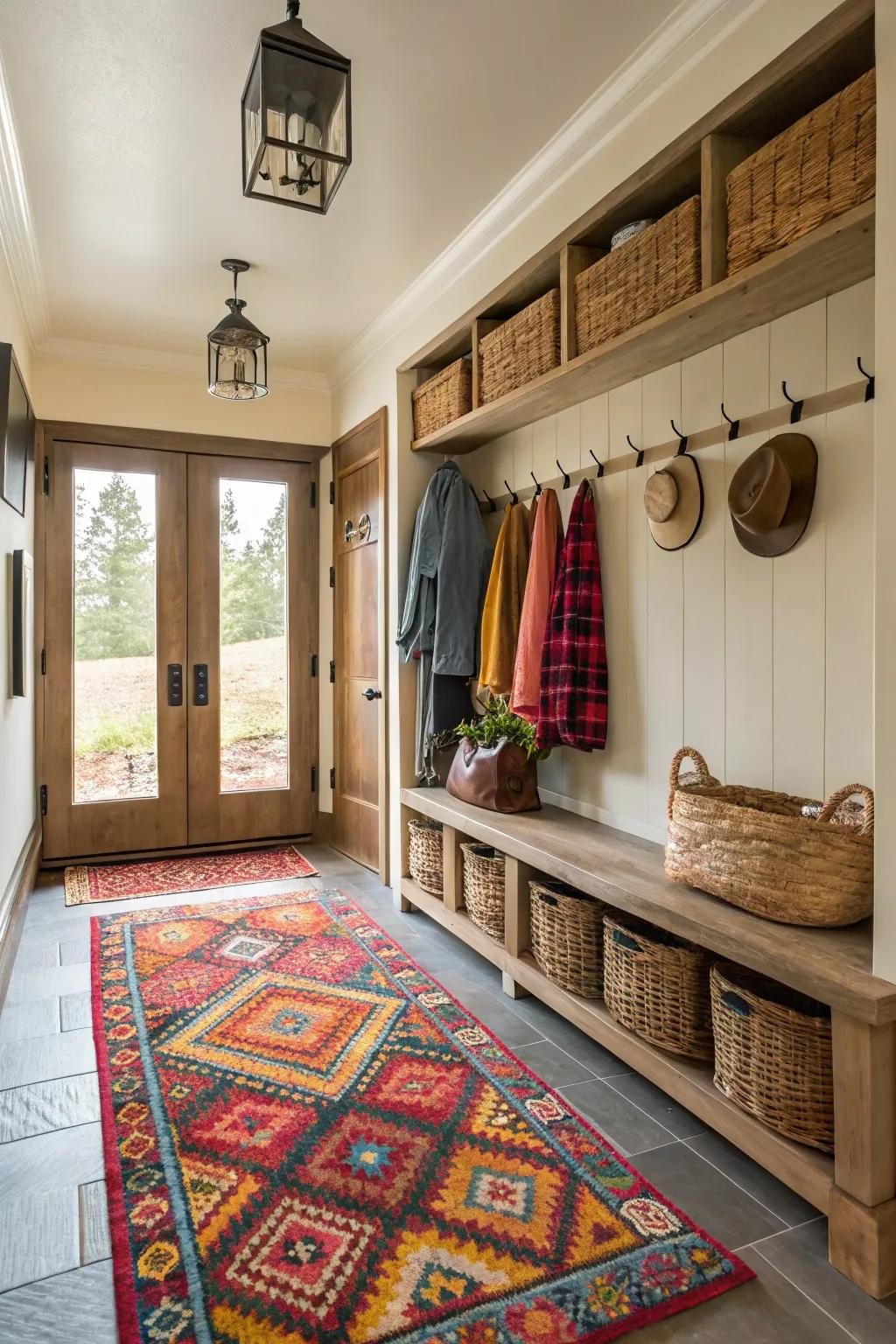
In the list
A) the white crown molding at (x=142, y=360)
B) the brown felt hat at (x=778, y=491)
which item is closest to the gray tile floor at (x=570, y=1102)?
the brown felt hat at (x=778, y=491)

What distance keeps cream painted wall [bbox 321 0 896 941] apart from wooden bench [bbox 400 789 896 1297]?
121mm

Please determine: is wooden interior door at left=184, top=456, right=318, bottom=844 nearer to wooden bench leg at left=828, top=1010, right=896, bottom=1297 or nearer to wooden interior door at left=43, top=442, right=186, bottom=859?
wooden interior door at left=43, top=442, right=186, bottom=859

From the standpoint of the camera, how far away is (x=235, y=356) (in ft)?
12.6

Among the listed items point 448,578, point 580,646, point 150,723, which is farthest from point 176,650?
point 580,646

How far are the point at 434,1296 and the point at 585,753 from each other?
1820 millimetres

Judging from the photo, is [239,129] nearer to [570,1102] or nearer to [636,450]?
[636,450]

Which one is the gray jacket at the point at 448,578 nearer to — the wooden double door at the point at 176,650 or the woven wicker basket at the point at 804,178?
the wooden double door at the point at 176,650

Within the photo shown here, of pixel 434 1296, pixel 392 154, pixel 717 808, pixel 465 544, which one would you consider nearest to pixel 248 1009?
pixel 434 1296

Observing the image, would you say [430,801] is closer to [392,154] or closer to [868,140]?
[392,154]

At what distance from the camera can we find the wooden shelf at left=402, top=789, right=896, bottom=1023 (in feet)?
5.16

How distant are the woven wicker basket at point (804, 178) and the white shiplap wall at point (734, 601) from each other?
28cm

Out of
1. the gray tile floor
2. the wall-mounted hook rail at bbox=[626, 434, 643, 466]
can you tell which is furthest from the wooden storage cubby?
the gray tile floor

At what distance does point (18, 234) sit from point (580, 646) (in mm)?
2519

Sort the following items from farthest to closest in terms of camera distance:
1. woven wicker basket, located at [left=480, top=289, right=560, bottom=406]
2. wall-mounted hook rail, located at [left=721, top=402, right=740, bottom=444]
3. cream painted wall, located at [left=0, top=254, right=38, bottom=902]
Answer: cream painted wall, located at [left=0, top=254, right=38, bottom=902] → woven wicker basket, located at [left=480, top=289, right=560, bottom=406] → wall-mounted hook rail, located at [left=721, top=402, right=740, bottom=444]
